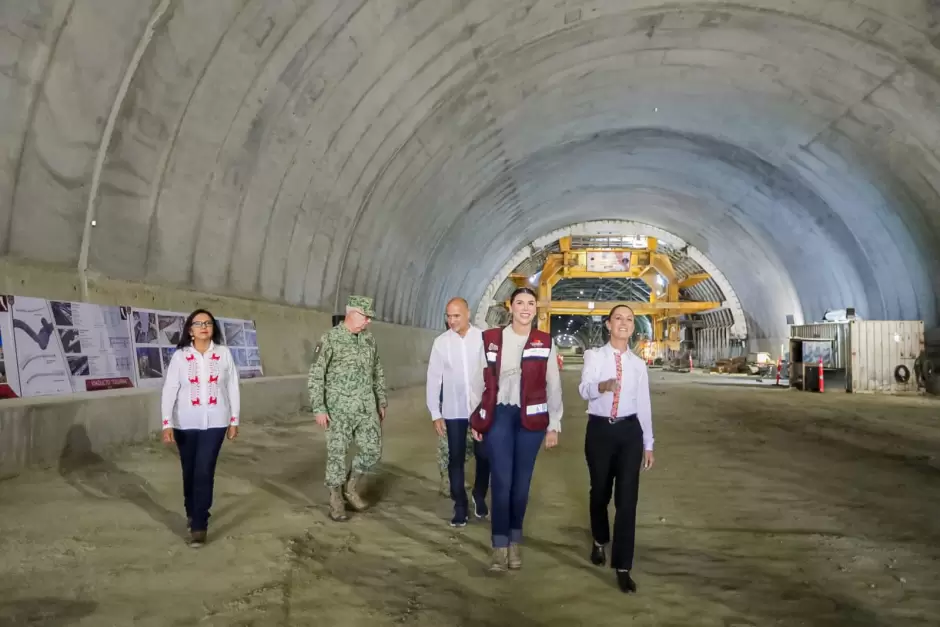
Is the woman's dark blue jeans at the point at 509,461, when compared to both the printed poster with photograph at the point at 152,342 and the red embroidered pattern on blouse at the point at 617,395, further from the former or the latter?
the printed poster with photograph at the point at 152,342

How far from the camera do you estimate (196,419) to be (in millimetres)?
4457

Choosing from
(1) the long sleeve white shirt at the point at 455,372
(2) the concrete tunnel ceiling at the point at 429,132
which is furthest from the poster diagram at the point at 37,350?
(1) the long sleeve white shirt at the point at 455,372

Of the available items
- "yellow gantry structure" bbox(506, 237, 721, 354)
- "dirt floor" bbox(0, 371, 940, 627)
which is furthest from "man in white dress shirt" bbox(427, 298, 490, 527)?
"yellow gantry structure" bbox(506, 237, 721, 354)

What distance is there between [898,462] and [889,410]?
670 centimetres

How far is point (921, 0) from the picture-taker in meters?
10.7

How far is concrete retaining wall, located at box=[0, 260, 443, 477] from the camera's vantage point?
19.4ft

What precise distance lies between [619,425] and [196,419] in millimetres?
2672

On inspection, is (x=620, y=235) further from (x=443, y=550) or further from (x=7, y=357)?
(x=443, y=550)

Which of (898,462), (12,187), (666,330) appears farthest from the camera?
(666,330)

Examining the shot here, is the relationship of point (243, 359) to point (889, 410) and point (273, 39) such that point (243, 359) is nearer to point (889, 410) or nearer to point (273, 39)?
point (273, 39)

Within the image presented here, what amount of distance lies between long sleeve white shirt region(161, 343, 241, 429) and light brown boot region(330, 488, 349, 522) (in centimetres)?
104

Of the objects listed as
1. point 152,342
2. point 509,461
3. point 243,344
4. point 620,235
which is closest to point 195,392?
point 509,461

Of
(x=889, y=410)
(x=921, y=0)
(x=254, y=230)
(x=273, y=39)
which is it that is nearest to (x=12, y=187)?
(x=273, y=39)

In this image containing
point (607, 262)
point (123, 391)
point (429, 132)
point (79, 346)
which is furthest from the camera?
point (607, 262)
